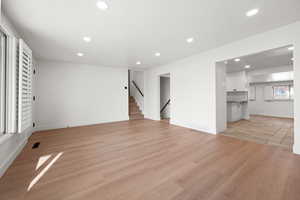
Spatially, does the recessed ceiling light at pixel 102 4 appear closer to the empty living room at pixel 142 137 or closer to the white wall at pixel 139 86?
the empty living room at pixel 142 137

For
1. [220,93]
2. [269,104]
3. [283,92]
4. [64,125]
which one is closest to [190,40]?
[220,93]

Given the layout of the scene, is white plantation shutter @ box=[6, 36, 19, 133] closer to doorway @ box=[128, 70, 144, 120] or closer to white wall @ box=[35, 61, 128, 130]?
white wall @ box=[35, 61, 128, 130]

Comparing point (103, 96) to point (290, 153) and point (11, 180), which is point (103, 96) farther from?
point (290, 153)

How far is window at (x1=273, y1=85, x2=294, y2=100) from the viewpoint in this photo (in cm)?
657

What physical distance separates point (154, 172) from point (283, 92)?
9.19 m

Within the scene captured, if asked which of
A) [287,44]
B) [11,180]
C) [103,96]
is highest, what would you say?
[287,44]

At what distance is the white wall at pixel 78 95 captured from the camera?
4344mm

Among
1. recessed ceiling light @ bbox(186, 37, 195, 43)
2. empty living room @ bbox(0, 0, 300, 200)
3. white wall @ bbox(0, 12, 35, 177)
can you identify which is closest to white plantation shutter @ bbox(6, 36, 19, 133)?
empty living room @ bbox(0, 0, 300, 200)

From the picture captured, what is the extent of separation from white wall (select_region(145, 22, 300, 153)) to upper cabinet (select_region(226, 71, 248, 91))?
3.58 m

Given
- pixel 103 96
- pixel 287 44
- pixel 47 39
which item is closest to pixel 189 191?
pixel 287 44

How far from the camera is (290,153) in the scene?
236 cm

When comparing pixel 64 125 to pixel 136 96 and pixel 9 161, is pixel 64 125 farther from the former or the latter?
pixel 136 96

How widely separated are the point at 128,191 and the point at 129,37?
2968 mm

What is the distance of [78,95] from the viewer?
4.89m
